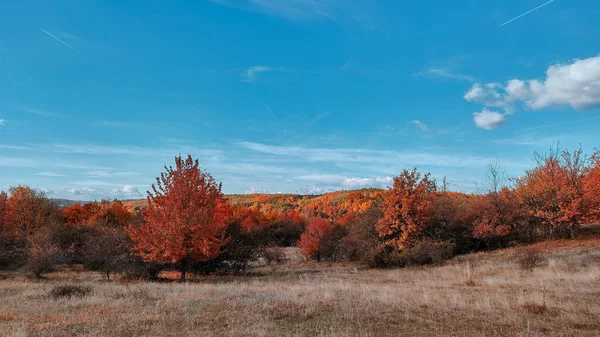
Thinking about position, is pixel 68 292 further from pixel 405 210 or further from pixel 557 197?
pixel 557 197

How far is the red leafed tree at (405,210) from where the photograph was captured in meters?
34.6

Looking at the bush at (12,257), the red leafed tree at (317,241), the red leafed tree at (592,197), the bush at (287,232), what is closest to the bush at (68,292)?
the bush at (12,257)

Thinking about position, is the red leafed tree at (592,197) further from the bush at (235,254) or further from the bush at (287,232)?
the bush at (287,232)

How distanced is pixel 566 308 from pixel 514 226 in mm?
32945

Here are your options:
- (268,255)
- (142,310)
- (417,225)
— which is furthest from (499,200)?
(142,310)

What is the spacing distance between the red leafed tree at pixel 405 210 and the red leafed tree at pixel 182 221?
1800cm

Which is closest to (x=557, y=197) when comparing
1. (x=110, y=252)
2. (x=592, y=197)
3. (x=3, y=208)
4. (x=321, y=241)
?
(x=592, y=197)

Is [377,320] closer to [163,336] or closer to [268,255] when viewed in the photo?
[163,336]

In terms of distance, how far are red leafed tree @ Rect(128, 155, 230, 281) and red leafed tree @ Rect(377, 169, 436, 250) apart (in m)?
18.0

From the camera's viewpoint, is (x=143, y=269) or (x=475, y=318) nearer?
(x=475, y=318)

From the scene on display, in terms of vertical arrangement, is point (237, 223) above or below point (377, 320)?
above

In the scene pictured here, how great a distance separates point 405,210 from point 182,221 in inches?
861

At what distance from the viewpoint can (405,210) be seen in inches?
1362

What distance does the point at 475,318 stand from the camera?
30.6 feet
